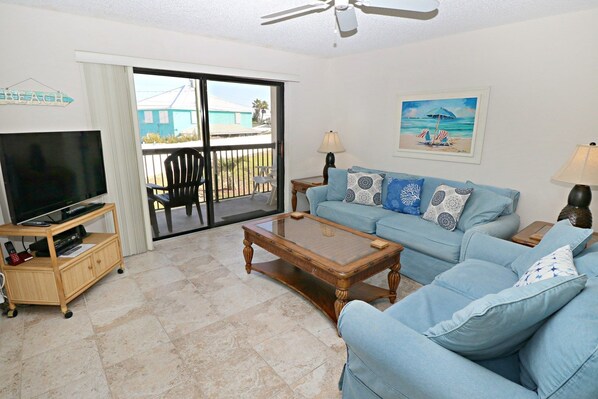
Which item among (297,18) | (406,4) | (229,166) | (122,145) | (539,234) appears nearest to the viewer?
(406,4)

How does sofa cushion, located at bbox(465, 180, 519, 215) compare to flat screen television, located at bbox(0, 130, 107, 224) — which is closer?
flat screen television, located at bbox(0, 130, 107, 224)

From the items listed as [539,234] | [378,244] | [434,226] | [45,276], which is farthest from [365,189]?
[45,276]

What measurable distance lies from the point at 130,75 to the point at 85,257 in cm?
182

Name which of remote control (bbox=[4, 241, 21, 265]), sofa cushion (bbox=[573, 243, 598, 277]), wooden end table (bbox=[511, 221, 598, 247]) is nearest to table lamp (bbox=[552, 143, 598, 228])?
wooden end table (bbox=[511, 221, 598, 247])

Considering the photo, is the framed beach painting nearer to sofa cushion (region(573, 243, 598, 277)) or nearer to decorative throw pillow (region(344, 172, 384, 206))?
decorative throw pillow (region(344, 172, 384, 206))

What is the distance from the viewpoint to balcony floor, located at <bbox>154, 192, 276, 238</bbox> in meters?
4.13

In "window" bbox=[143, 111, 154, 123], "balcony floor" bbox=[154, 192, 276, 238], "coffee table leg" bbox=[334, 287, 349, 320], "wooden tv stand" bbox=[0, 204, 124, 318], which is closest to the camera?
"coffee table leg" bbox=[334, 287, 349, 320]

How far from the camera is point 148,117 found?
3.56 metres

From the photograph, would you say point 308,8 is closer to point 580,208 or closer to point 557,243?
point 557,243

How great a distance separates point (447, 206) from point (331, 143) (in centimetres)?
203

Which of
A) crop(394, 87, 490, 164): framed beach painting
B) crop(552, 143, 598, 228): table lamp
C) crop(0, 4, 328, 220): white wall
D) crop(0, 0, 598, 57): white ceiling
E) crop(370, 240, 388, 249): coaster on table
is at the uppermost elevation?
crop(0, 0, 598, 57): white ceiling

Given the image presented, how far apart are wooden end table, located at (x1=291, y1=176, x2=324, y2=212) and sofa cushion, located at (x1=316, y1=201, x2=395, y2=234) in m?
0.69

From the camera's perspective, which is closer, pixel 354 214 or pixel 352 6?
pixel 352 6

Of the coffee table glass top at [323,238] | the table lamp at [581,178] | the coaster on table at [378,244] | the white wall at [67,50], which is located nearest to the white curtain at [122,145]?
the white wall at [67,50]
